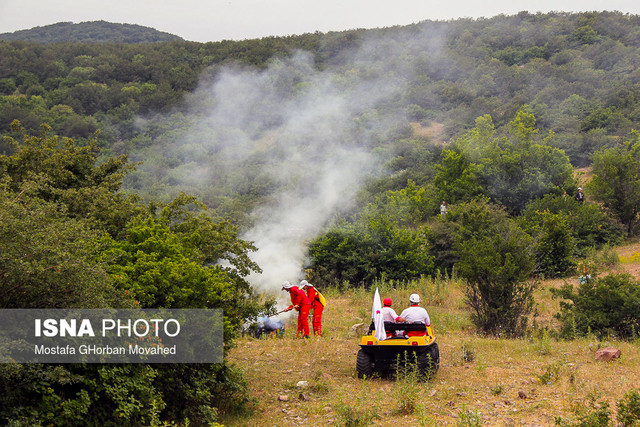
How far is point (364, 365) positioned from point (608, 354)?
12.1 feet

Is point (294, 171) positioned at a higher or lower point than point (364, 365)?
higher

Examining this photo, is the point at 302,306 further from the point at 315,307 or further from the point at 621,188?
the point at 621,188

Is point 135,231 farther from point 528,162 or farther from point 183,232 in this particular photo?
point 528,162

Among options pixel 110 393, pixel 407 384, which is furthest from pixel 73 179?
pixel 407 384

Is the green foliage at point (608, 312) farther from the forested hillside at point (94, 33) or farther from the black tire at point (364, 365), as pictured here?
the forested hillside at point (94, 33)

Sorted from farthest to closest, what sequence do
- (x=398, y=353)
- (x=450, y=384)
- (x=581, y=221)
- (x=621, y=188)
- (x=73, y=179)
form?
1. (x=621, y=188)
2. (x=581, y=221)
3. (x=73, y=179)
4. (x=398, y=353)
5. (x=450, y=384)

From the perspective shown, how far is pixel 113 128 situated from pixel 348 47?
100 ft

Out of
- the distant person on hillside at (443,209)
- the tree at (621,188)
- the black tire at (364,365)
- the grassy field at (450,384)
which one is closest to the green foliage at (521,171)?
the tree at (621,188)

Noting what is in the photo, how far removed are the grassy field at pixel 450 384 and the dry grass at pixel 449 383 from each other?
1cm

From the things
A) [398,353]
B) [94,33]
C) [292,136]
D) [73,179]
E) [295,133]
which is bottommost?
[398,353]

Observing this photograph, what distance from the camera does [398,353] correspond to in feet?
27.4

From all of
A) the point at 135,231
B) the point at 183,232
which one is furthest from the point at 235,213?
the point at 135,231

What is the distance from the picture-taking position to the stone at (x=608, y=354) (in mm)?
9047

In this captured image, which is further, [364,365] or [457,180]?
[457,180]
